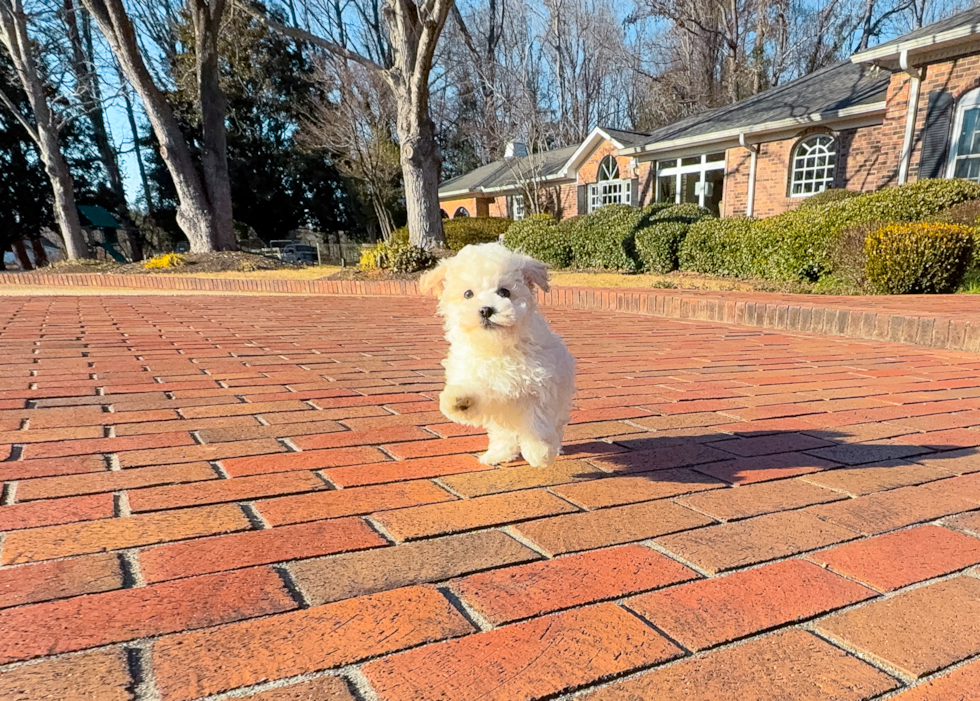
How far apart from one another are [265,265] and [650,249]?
360 inches

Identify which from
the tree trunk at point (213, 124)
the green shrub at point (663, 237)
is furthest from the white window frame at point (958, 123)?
the tree trunk at point (213, 124)

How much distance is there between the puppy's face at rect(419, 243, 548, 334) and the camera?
1.95 metres

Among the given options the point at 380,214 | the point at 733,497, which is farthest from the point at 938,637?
the point at 380,214

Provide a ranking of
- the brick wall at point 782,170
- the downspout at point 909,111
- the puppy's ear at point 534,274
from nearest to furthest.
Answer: the puppy's ear at point 534,274, the downspout at point 909,111, the brick wall at point 782,170

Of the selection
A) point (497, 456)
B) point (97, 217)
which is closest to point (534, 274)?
point (497, 456)

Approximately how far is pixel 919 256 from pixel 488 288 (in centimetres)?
703

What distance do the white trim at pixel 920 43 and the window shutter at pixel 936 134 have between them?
1028 millimetres

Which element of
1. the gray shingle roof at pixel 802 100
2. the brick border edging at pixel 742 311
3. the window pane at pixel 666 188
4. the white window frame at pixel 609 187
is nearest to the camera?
the brick border edging at pixel 742 311

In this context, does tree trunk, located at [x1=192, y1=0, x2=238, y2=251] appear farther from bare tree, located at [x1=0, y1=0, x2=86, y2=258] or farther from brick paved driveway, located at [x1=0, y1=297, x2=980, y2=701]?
brick paved driveway, located at [x1=0, y1=297, x2=980, y2=701]

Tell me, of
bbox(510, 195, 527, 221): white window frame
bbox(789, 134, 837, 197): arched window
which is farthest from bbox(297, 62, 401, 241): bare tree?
bbox(789, 134, 837, 197): arched window

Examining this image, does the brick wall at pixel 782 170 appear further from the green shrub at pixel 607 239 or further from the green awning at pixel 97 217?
the green awning at pixel 97 217

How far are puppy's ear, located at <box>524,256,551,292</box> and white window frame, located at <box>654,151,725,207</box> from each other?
60.7 ft

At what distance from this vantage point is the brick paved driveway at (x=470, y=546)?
1.15 meters

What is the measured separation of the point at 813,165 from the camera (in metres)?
16.0
